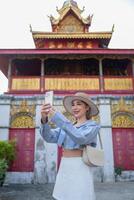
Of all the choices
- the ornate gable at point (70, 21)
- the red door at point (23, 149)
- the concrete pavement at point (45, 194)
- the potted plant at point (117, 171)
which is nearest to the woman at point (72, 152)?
the concrete pavement at point (45, 194)

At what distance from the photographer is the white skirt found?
2.21 metres

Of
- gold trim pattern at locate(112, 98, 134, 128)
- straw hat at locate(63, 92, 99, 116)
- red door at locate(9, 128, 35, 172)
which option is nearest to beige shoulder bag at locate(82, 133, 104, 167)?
straw hat at locate(63, 92, 99, 116)

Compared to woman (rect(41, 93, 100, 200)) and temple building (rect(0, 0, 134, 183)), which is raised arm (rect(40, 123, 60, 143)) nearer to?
woman (rect(41, 93, 100, 200))

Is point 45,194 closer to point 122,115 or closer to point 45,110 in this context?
point 122,115

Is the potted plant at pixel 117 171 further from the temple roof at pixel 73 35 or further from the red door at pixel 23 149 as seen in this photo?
the temple roof at pixel 73 35

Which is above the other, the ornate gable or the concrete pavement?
the ornate gable

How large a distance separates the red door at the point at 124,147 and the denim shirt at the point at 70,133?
35.3 feet

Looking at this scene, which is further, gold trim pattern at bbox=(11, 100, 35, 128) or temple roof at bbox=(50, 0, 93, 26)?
temple roof at bbox=(50, 0, 93, 26)

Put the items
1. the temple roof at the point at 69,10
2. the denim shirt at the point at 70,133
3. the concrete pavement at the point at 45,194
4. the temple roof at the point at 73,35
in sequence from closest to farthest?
the denim shirt at the point at 70,133 → the concrete pavement at the point at 45,194 → the temple roof at the point at 73,35 → the temple roof at the point at 69,10

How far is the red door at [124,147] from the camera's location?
41.4 ft

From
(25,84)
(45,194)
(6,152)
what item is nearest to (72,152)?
(45,194)

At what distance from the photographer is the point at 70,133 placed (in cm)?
209

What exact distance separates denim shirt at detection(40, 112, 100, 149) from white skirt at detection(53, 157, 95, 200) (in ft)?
0.53

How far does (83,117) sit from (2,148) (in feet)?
28.5
